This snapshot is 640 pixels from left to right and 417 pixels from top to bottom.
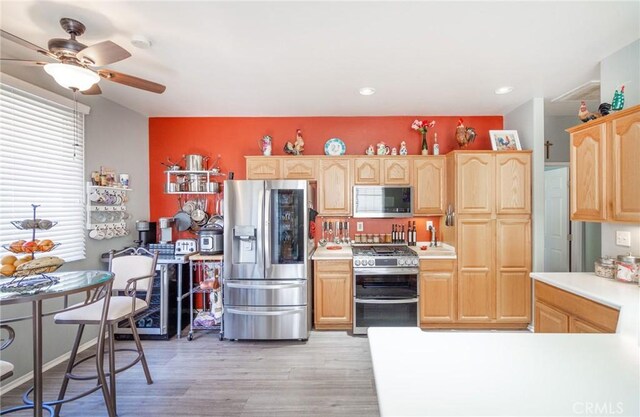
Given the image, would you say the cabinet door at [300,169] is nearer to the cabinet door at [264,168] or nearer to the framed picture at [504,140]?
the cabinet door at [264,168]

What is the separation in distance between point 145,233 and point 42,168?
49.2 inches

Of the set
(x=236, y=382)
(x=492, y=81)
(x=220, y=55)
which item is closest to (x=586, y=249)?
(x=492, y=81)

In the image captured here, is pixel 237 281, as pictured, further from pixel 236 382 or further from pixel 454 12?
pixel 454 12

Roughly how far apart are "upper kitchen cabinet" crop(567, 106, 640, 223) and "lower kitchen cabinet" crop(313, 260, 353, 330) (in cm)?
214

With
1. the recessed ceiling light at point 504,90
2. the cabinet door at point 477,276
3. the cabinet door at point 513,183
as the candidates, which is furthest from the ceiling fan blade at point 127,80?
the cabinet door at point 513,183

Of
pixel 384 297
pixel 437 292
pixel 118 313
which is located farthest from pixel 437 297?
pixel 118 313

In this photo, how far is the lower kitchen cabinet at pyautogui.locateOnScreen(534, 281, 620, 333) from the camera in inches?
66.6

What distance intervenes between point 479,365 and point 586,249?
409 centimetres

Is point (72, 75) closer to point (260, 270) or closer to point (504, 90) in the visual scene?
point (260, 270)

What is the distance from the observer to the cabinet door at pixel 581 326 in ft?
5.77

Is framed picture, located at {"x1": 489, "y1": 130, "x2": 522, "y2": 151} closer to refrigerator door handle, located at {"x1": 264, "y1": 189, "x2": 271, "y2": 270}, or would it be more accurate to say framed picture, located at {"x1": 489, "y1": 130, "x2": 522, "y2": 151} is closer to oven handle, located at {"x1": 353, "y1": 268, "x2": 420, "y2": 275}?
oven handle, located at {"x1": 353, "y1": 268, "x2": 420, "y2": 275}

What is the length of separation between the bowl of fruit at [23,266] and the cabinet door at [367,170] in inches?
113

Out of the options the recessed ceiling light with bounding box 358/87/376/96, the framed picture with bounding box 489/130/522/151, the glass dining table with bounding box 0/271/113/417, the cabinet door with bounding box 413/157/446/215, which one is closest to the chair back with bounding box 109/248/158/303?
the glass dining table with bounding box 0/271/113/417

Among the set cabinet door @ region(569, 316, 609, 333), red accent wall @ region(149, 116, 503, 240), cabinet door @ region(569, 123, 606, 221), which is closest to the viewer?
cabinet door @ region(569, 316, 609, 333)
